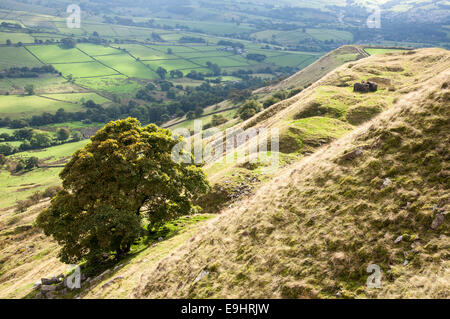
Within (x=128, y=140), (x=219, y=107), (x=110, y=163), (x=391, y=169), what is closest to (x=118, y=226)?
(x=110, y=163)

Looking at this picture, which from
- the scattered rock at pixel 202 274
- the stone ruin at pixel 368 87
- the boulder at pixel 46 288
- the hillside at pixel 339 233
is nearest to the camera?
the hillside at pixel 339 233

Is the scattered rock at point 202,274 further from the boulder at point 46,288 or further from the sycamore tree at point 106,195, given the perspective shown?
the boulder at point 46,288

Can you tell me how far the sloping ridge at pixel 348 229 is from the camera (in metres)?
15.4

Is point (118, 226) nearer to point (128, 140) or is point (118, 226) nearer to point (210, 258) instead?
point (128, 140)

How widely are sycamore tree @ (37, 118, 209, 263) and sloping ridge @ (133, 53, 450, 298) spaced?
24.7 feet

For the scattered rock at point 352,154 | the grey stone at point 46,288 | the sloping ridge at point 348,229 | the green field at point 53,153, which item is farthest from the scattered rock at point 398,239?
the green field at point 53,153

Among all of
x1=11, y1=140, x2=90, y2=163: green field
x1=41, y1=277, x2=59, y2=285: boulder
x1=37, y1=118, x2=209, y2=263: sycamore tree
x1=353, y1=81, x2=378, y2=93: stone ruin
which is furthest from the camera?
x1=11, y1=140, x2=90, y2=163: green field

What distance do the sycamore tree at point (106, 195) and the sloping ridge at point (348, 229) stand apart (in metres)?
7.54

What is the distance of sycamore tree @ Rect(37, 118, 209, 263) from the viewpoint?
2880cm

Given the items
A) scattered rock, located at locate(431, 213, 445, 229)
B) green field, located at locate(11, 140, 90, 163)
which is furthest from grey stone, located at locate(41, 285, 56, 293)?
green field, located at locate(11, 140, 90, 163)

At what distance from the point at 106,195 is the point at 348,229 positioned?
72.8ft

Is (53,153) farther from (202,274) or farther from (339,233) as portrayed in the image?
(339,233)

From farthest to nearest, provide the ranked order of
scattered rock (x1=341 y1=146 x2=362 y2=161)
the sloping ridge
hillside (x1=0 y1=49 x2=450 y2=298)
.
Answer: scattered rock (x1=341 y1=146 x2=362 y2=161) → hillside (x1=0 y1=49 x2=450 y2=298) → the sloping ridge

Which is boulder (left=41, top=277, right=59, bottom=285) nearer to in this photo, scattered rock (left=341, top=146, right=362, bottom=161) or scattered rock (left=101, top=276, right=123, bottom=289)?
scattered rock (left=101, top=276, right=123, bottom=289)
